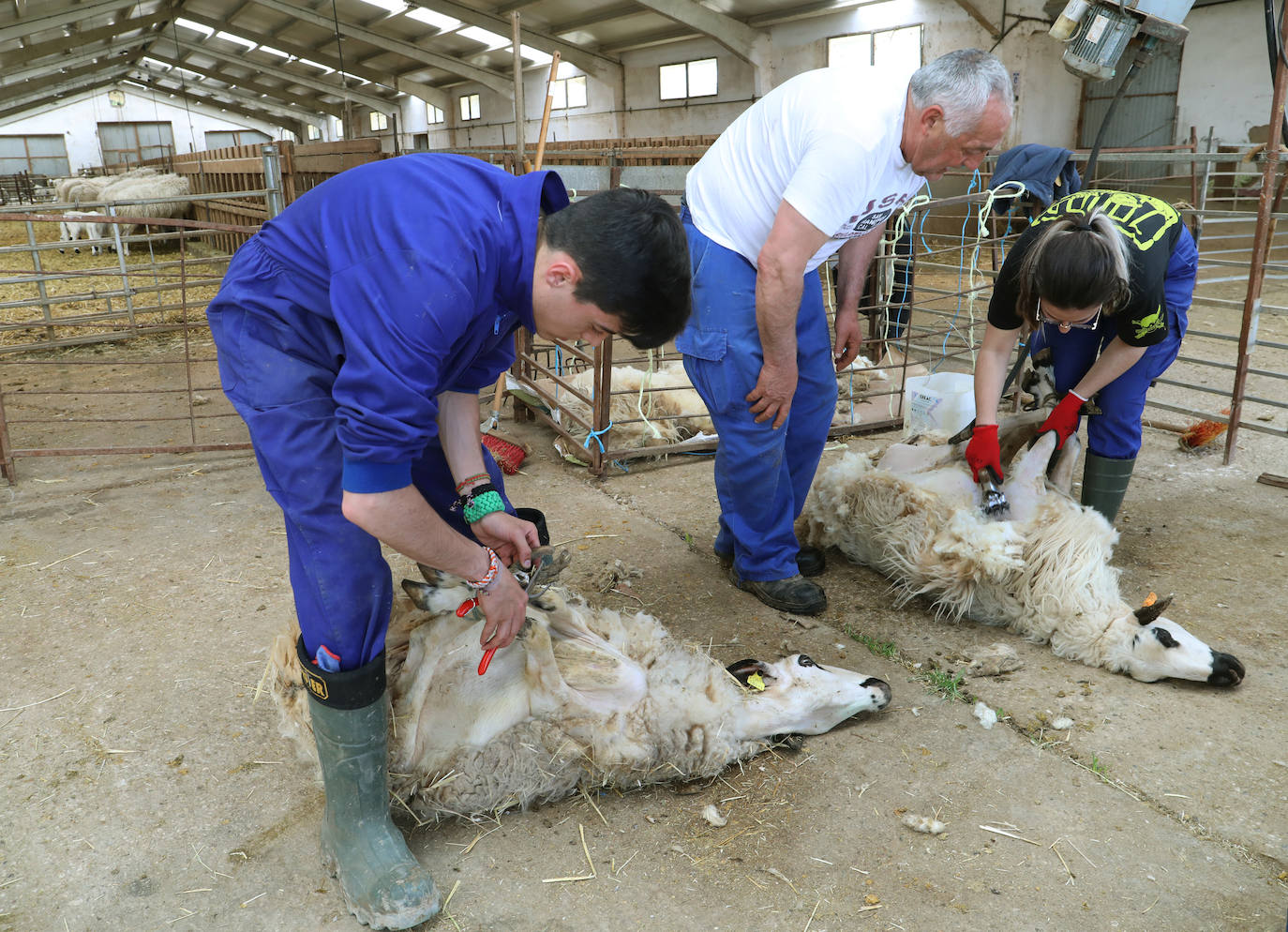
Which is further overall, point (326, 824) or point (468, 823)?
point (468, 823)

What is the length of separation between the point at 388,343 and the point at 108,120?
139 ft

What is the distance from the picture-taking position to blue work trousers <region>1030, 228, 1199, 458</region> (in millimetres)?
3260

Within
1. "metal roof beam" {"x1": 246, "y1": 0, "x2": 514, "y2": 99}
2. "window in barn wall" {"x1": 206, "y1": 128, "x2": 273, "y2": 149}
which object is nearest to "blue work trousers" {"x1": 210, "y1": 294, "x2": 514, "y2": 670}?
"metal roof beam" {"x1": 246, "y1": 0, "x2": 514, "y2": 99}

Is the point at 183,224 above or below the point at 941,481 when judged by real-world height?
above

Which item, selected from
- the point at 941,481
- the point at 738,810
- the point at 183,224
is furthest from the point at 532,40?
the point at 738,810

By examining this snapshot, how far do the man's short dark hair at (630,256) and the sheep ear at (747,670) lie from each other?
4.10 ft

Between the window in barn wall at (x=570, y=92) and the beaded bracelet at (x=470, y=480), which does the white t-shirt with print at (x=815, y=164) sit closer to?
the beaded bracelet at (x=470, y=480)

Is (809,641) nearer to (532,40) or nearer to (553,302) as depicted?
(553,302)

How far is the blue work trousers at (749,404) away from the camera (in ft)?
9.60

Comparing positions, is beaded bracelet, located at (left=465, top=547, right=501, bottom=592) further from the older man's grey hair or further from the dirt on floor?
the older man's grey hair

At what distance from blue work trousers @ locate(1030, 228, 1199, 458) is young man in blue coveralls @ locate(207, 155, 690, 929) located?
2.39 meters

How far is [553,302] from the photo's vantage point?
→ 1627mm

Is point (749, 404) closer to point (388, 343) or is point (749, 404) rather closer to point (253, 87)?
point (388, 343)

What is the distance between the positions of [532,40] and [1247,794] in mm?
20414
